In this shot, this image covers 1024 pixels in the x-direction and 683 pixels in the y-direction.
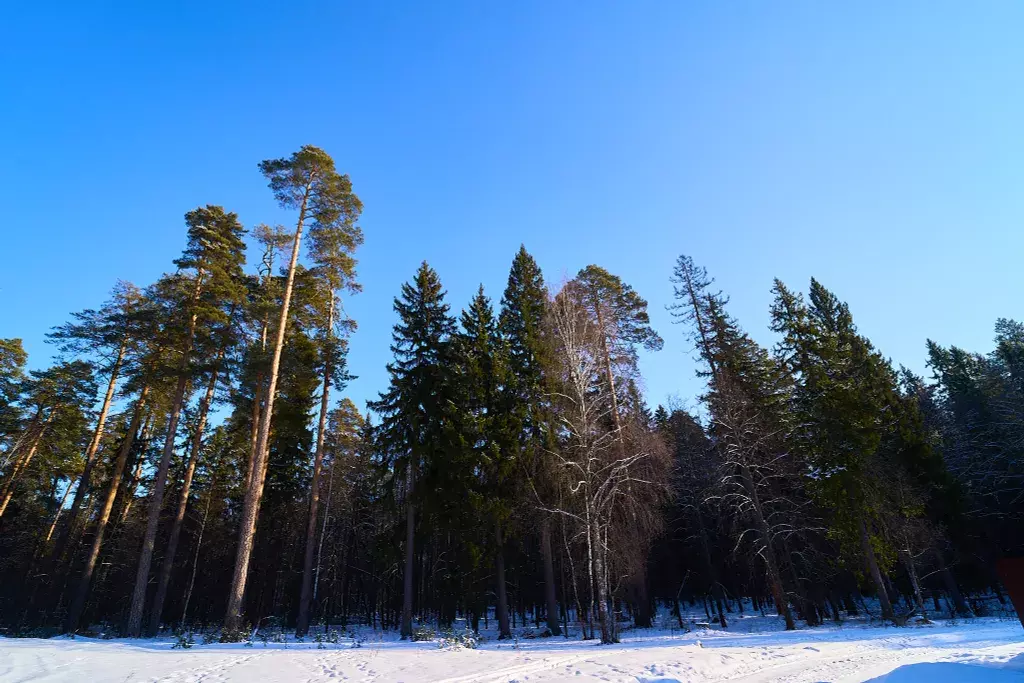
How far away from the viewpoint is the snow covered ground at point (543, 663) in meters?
8.91

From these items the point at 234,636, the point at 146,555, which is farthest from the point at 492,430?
the point at 146,555

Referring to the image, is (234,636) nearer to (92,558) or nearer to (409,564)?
(409,564)

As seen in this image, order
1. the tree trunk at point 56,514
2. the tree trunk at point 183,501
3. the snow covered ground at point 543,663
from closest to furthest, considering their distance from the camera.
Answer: the snow covered ground at point 543,663 < the tree trunk at point 183,501 < the tree trunk at point 56,514

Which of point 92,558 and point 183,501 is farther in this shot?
point 183,501

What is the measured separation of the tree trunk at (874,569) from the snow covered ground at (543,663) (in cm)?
618

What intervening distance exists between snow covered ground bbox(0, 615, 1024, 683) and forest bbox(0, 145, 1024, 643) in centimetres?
472

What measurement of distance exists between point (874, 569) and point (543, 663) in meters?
18.0

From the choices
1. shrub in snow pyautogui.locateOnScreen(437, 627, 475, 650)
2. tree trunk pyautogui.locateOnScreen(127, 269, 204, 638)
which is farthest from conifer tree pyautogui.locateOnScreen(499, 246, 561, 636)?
tree trunk pyautogui.locateOnScreen(127, 269, 204, 638)

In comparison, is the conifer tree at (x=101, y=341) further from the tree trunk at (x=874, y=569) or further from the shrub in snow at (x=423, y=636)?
the tree trunk at (x=874, y=569)

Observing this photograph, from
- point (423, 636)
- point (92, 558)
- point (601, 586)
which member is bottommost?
point (423, 636)

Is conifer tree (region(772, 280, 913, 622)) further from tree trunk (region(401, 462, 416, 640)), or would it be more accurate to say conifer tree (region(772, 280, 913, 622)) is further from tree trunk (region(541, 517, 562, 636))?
tree trunk (region(401, 462, 416, 640))

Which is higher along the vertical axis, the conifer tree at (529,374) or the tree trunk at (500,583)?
the conifer tree at (529,374)

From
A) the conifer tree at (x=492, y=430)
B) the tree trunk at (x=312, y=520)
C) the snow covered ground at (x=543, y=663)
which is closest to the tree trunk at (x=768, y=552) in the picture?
the snow covered ground at (x=543, y=663)

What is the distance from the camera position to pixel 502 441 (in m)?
21.2
